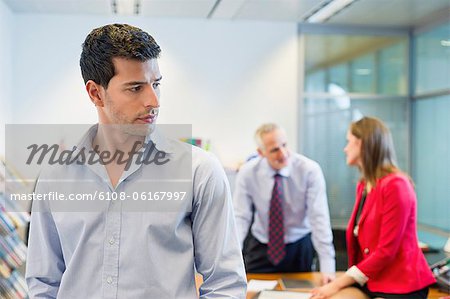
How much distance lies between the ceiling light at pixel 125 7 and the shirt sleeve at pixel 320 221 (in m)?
2.29

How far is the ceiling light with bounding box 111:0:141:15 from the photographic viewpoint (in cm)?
442

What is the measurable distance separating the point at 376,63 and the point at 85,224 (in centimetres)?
472

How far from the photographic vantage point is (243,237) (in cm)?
307

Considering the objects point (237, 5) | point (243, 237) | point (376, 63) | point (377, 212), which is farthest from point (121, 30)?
point (376, 63)

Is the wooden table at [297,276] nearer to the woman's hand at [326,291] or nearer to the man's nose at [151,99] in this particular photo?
the woman's hand at [326,291]

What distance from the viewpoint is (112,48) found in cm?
122

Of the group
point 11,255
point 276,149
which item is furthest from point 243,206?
point 11,255

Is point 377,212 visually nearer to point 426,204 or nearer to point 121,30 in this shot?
point 121,30

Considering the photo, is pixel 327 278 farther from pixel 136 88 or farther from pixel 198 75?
pixel 198 75

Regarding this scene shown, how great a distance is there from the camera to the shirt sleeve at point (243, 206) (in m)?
3.11

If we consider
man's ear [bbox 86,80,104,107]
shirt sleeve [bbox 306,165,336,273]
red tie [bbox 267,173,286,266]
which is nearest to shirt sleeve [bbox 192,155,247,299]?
man's ear [bbox 86,80,104,107]

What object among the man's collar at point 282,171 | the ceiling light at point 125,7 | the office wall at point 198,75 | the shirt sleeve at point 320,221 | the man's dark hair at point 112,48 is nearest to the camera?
the man's dark hair at point 112,48

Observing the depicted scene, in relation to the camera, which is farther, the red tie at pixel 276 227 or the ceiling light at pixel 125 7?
the ceiling light at pixel 125 7

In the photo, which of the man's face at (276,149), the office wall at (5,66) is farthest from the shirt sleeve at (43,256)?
the office wall at (5,66)
